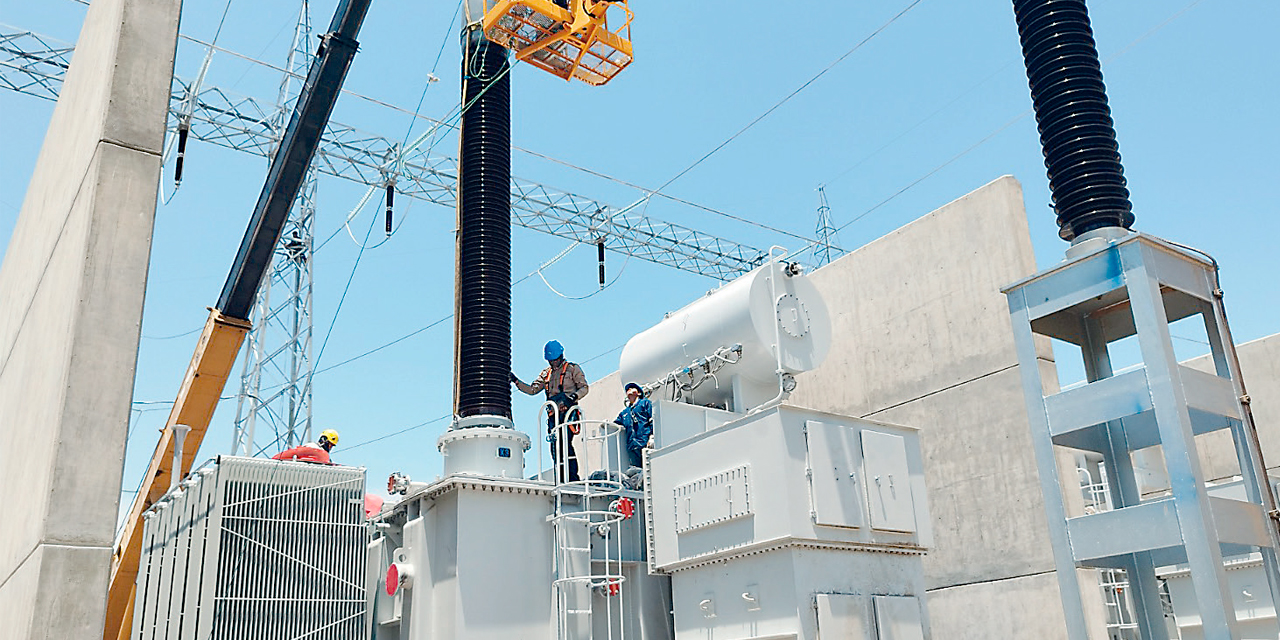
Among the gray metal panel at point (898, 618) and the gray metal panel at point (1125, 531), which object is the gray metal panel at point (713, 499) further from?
the gray metal panel at point (1125, 531)

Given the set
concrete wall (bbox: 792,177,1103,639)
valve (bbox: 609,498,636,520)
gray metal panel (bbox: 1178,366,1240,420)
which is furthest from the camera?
concrete wall (bbox: 792,177,1103,639)

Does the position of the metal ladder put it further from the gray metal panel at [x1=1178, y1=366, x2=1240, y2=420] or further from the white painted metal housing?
the gray metal panel at [x1=1178, y1=366, x2=1240, y2=420]

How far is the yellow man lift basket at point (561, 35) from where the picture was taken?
13.7 m

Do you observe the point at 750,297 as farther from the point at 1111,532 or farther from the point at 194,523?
the point at 194,523

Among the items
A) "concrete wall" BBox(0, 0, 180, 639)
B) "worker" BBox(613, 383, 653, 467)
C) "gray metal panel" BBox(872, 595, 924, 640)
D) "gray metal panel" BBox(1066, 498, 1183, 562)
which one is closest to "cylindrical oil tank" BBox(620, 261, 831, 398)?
"worker" BBox(613, 383, 653, 467)

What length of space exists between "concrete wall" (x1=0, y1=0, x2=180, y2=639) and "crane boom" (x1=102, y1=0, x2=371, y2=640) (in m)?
4.93

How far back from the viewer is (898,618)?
31.4ft

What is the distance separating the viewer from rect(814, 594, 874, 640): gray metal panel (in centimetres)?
890

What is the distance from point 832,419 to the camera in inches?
380

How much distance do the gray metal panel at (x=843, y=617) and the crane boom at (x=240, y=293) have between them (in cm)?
858

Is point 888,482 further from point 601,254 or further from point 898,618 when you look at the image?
point 601,254

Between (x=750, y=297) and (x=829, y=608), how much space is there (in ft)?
11.8

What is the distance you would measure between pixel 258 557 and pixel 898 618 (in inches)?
257

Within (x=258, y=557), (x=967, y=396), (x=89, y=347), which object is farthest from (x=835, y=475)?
(x=89, y=347)
